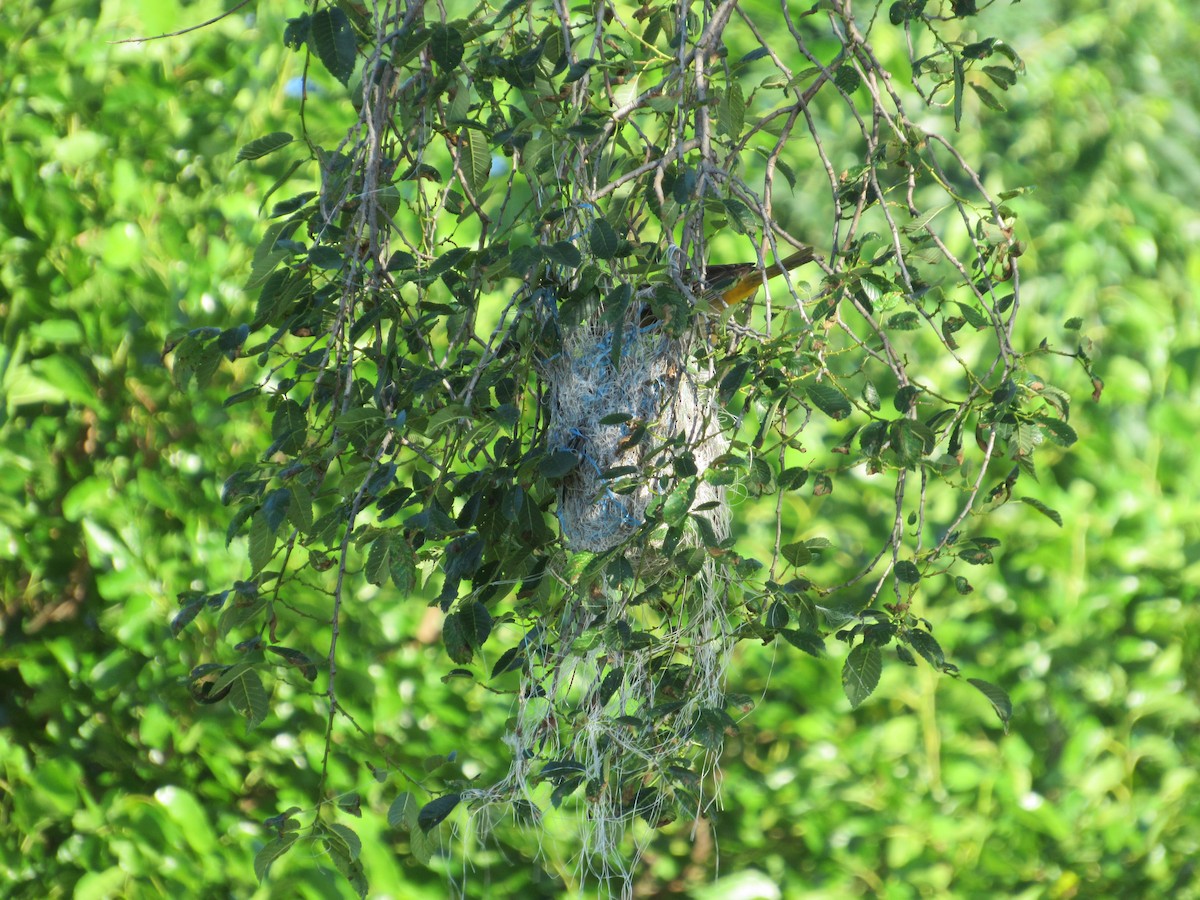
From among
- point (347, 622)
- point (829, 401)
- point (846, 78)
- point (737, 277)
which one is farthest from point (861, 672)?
point (347, 622)

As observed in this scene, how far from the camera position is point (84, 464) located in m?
2.53

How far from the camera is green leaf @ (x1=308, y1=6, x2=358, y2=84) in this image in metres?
1.09

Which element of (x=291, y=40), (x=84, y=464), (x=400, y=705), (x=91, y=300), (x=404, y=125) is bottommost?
(x=400, y=705)

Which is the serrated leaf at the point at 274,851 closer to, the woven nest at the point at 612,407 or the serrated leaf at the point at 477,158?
the woven nest at the point at 612,407

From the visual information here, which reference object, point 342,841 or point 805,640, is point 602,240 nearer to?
point 805,640

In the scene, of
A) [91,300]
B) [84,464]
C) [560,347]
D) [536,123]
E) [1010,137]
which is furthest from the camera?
[1010,137]

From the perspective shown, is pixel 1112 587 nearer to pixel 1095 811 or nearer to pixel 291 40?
pixel 1095 811

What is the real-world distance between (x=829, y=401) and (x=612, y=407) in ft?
0.82

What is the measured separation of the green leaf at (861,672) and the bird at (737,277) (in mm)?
317

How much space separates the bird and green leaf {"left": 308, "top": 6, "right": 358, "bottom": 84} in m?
0.36

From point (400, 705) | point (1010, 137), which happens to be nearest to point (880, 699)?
point (400, 705)

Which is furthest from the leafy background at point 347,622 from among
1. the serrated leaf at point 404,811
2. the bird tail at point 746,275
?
the serrated leaf at point 404,811

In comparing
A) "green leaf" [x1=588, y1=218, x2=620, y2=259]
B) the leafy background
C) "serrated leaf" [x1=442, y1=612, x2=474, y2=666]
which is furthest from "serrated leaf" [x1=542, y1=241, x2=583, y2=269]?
the leafy background

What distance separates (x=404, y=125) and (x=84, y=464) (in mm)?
1516
